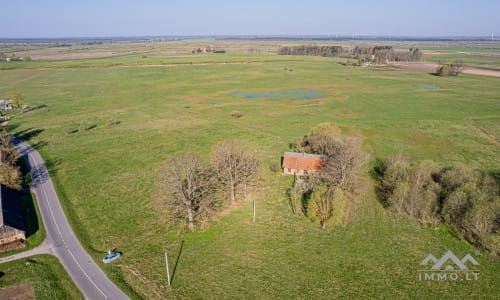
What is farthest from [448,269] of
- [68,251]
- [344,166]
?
[68,251]

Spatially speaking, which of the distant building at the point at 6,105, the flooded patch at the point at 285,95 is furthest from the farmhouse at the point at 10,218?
the flooded patch at the point at 285,95

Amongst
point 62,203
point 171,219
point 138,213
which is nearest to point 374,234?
point 171,219

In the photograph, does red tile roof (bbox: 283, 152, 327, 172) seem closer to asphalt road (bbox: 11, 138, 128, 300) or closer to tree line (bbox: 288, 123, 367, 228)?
tree line (bbox: 288, 123, 367, 228)

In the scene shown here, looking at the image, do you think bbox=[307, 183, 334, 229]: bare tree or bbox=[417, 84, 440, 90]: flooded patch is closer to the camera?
bbox=[307, 183, 334, 229]: bare tree

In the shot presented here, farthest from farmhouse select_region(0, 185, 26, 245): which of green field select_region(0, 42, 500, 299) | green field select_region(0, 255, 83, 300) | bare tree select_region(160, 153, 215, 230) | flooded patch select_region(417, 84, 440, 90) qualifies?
flooded patch select_region(417, 84, 440, 90)

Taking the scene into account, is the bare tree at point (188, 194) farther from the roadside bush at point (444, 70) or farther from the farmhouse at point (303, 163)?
the roadside bush at point (444, 70)

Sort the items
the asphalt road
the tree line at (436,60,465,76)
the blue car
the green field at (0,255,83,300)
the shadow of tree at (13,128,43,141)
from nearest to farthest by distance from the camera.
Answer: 1. the green field at (0,255,83,300)
2. the asphalt road
3. the blue car
4. the shadow of tree at (13,128,43,141)
5. the tree line at (436,60,465,76)
